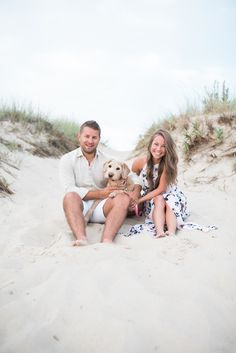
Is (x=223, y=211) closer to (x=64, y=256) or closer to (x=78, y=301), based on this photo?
(x=64, y=256)

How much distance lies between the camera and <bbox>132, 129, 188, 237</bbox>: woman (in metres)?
4.41

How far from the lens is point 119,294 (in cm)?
283

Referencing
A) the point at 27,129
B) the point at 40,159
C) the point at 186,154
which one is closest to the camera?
the point at 186,154

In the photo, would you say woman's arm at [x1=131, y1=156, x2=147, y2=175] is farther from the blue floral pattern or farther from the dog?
the dog

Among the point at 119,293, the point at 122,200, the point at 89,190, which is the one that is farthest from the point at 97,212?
the point at 119,293

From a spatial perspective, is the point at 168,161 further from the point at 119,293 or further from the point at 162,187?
the point at 119,293

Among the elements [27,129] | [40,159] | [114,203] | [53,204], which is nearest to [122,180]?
[114,203]

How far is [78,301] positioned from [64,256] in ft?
2.52

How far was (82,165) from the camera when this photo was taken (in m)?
4.75

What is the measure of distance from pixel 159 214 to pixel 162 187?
39 centimetres

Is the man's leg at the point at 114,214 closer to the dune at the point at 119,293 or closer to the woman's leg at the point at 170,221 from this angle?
the dune at the point at 119,293

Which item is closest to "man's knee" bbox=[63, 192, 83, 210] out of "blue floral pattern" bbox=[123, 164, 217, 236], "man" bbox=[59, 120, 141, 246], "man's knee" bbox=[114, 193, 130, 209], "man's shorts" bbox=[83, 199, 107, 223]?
"man" bbox=[59, 120, 141, 246]

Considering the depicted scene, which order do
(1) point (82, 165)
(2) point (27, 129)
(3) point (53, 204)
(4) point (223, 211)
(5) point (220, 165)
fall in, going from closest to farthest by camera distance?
(1) point (82, 165) < (4) point (223, 211) < (3) point (53, 204) < (5) point (220, 165) < (2) point (27, 129)

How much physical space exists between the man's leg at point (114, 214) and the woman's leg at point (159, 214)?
31cm
